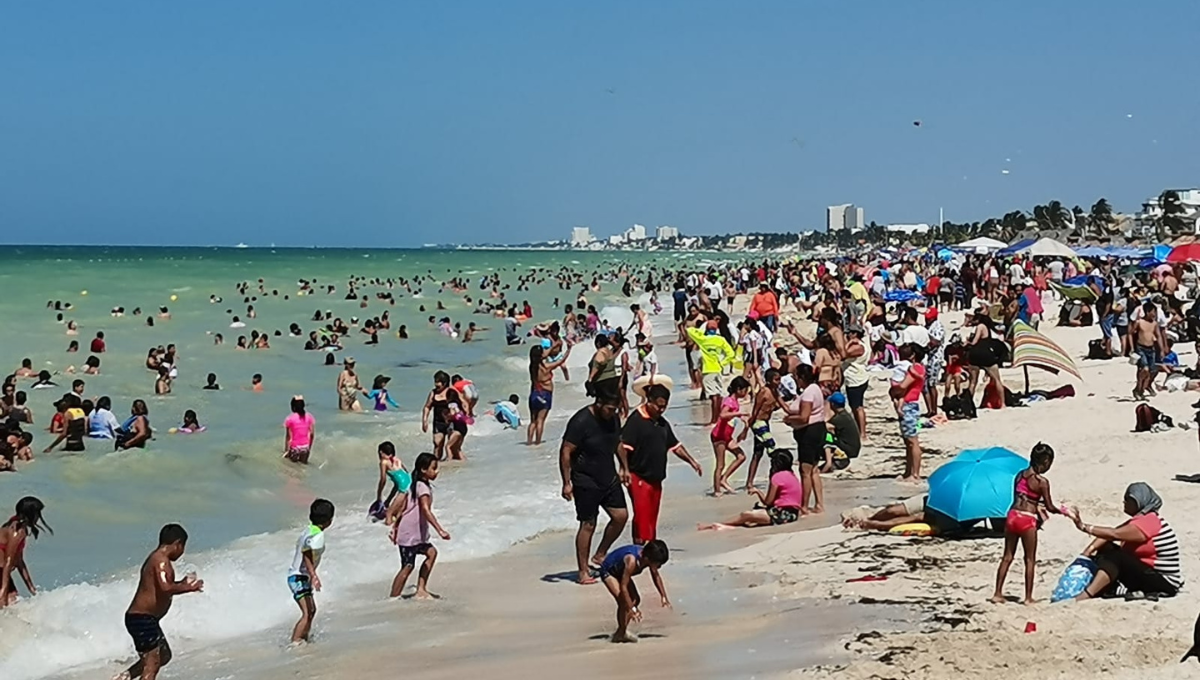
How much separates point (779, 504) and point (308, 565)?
4052mm

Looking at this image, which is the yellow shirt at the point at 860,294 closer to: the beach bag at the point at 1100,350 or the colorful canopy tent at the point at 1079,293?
the colorful canopy tent at the point at 1079,293

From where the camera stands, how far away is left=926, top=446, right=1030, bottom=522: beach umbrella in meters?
8.34

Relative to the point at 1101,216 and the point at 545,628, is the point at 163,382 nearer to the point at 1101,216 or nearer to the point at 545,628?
the point at 545,628

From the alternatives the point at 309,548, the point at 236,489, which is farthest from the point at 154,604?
the point at 236,489

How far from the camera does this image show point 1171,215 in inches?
2694

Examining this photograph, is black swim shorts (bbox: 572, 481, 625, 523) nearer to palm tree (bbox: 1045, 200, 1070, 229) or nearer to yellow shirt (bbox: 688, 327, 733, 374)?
yellow shirt (bbox: 688, 327, 733, 374)

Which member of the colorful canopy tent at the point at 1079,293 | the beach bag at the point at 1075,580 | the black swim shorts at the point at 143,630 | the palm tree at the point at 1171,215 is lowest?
the black swim shorts at the point at 143,630

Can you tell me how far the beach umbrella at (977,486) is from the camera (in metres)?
8.34

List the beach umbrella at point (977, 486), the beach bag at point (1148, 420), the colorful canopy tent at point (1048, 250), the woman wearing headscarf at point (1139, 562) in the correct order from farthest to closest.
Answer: the colorful canopy tent at point (1048, 250) < the beach bag at point (1148, 420) < the beach umbrella at point (977, 486) < the woman wearing headscarf at point (1139, 562)

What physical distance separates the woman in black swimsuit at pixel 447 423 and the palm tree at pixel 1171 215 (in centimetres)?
5913

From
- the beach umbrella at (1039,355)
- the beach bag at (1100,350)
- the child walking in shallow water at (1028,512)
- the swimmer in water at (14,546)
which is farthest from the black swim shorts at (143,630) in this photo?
the beach bag at (1100,350)

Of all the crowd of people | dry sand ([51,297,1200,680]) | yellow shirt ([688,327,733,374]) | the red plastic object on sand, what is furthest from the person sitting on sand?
yellow shirt ([688,327,733,374])

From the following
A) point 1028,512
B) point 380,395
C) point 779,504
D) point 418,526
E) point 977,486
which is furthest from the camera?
point 380,395

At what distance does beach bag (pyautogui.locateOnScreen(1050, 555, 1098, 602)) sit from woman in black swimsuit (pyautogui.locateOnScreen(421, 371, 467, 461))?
8499 mm
